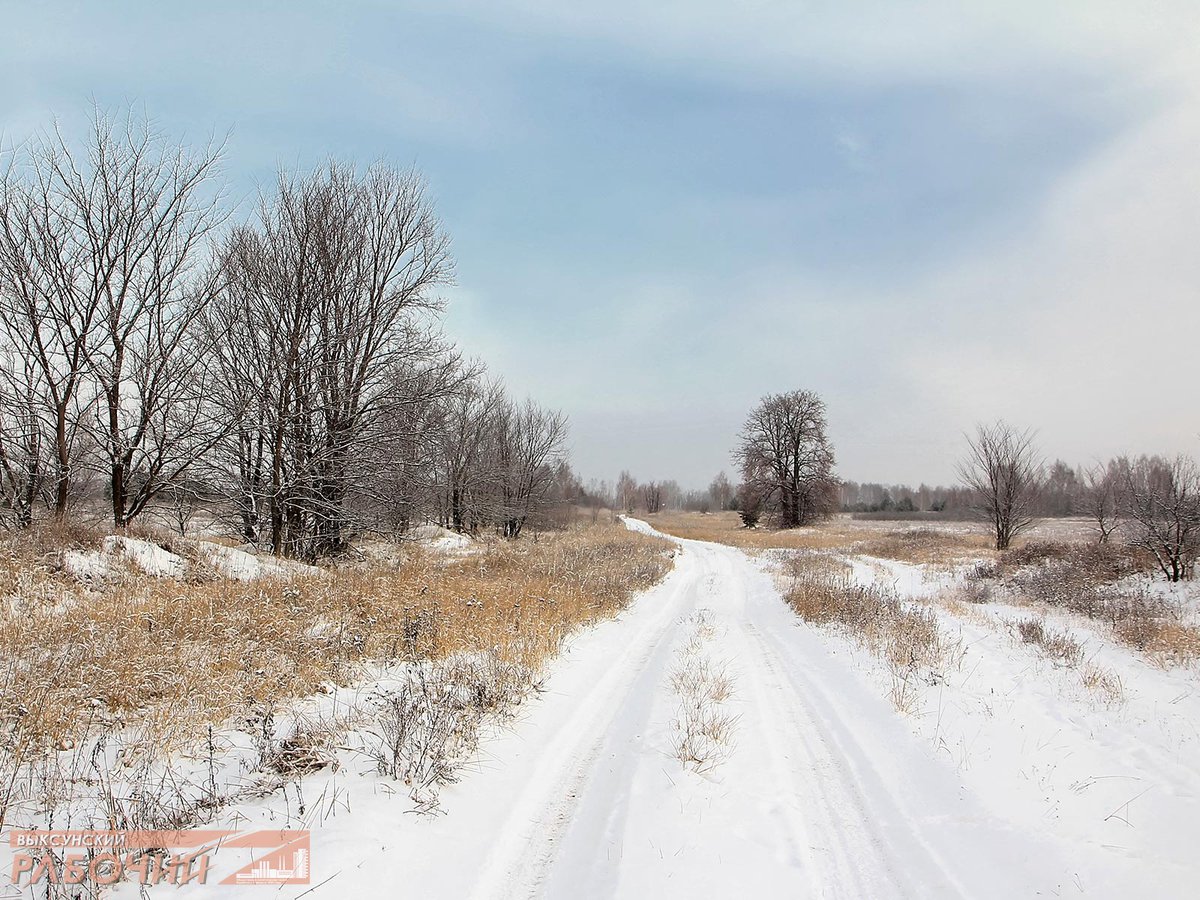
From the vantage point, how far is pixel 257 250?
1538 centimetres

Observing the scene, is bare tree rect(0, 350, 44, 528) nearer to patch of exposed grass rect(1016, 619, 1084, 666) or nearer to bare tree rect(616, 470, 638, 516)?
patch of exposed grass rect(1016, 619, 1084, 666)

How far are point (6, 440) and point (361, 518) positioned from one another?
719cm

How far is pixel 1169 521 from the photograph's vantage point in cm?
1401

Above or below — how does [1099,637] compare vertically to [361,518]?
below

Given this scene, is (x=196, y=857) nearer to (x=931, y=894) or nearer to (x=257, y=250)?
(x=931, y=894)

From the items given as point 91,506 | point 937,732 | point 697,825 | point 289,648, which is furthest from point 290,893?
point 91,506

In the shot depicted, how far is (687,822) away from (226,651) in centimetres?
475

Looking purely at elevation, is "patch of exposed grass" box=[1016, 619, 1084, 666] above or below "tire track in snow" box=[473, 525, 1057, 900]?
below

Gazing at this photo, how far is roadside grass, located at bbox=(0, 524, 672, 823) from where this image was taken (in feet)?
13.7

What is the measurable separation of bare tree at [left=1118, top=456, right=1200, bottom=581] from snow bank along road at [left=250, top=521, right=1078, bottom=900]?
1302 cm

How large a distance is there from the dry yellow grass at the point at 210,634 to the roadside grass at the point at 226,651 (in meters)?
0.02

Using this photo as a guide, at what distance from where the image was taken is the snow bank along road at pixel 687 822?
3.14 metres

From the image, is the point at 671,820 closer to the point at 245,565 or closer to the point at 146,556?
the point at 146,556

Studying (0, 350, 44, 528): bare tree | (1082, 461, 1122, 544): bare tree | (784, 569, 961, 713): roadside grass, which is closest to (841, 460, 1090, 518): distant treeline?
(1082, 461, 1122, 544): bare tree
